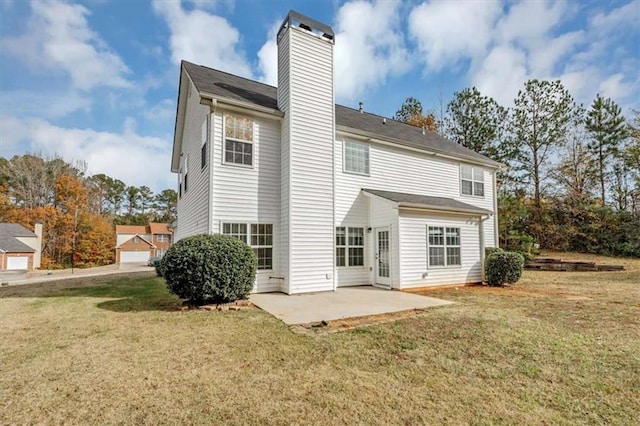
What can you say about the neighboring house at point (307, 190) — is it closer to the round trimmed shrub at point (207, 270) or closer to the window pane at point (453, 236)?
the window pane at point (453, 236)

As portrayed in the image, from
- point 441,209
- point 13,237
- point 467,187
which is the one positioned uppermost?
point 467,187

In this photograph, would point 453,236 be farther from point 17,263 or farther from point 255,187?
point 17,263

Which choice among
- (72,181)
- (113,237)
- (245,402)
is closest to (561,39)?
(245,402)

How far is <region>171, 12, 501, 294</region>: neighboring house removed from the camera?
9.34 metres

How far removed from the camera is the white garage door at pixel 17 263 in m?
32.2

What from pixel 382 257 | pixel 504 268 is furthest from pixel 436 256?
pixel 504 268

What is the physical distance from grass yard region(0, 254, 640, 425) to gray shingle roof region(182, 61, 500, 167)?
671cm

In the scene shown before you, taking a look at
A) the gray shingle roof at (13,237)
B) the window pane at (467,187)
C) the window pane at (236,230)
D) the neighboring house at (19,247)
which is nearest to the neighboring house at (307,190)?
the window pane at (236,230)

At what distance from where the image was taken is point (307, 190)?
977 centimetres

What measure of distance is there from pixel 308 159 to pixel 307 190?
3.25 feet

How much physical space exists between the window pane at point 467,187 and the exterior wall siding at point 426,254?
327cm

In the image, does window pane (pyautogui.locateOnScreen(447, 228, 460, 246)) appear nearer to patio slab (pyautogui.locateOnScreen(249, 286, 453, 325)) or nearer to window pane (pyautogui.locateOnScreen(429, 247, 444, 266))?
window pane (pyautogui.locateOnScreen(429, 247, 444, 266))

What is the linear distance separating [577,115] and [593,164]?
396 centimetres

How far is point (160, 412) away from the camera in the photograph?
112 inches
